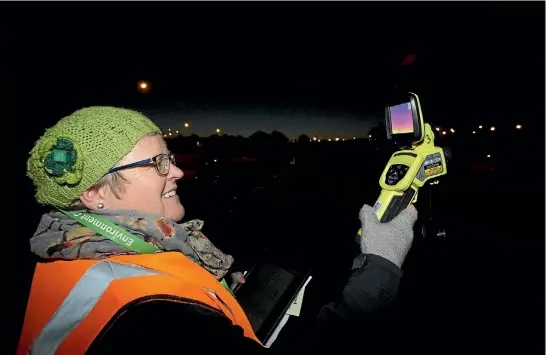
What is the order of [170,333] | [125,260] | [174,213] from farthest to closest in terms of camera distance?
[174,213] < [125,260] < [170,333]

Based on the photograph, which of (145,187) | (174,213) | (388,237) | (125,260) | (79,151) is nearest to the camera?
(125,260)

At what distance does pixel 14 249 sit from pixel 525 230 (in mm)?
9490

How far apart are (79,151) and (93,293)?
0.58 m

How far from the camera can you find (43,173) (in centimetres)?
144

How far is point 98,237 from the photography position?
4.19ft

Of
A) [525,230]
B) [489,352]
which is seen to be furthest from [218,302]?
[525,230]

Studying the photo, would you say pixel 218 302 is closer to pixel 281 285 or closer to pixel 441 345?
pixel 281 285

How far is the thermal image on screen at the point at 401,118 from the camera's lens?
2333 millimetres

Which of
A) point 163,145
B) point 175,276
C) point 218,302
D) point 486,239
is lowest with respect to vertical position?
point 486,239

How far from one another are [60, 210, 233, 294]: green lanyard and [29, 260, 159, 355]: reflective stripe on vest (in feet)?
0.59

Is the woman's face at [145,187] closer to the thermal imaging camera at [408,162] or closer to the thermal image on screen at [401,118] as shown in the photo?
the thermal imaging camera at [408,162]

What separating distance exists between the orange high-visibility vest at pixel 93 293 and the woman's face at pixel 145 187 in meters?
0.33

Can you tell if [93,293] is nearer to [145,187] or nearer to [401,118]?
[145,187]

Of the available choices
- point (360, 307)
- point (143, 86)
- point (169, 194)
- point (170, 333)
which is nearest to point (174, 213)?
point (169, 194)
